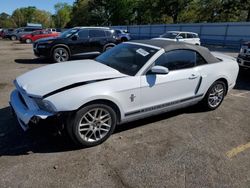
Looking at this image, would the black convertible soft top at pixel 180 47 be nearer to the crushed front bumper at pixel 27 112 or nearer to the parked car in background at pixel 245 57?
the crushed front bumper at pixel 27 112

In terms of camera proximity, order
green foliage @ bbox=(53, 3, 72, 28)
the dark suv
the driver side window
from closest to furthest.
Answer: the driver side window → the dark suv → green foliage @ bbox=(53, 3, 72, 28)

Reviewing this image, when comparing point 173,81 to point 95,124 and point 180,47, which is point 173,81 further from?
point 95,124

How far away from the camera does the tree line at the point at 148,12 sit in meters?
39.4

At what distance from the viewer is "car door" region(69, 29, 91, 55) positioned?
422 inches

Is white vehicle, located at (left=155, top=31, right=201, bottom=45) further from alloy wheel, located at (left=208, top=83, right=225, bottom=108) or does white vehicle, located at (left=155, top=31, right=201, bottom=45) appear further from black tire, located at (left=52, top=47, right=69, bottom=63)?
alloy wheel, located at (left=208, top=83, right=225, bottom=108)

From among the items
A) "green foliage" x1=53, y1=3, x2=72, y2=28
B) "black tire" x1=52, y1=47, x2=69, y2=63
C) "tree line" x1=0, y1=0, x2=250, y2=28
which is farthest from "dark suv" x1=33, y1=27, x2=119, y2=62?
"green foliage" x1=53, y1=3, x2=72, y2=28

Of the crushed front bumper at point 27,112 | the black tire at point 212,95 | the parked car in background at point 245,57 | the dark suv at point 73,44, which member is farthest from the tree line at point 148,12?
the crushed front bumper at point 27,112

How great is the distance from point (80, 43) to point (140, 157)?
8.50m

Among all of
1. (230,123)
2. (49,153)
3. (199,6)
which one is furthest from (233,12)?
(49,153)

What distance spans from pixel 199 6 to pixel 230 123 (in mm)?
44581

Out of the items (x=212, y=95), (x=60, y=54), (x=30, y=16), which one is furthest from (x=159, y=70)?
(x=30, y=16)

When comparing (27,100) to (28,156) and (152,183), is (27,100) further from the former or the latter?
(152,183)

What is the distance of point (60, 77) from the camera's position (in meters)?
3.51

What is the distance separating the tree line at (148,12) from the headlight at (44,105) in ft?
126
